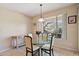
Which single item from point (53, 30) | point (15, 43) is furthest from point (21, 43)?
point (53, 30)

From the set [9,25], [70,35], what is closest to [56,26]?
[70,35]

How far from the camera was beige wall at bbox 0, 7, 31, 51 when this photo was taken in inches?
161

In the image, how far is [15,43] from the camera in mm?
4766

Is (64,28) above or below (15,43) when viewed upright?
above

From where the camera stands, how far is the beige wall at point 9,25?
4.08 meters

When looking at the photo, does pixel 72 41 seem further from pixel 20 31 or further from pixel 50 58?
pixel 50 58

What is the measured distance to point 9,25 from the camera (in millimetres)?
4438

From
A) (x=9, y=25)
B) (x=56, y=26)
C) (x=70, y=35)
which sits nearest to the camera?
(x=70, y=35)

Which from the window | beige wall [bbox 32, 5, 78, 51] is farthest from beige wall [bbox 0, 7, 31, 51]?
beige wall [bbox 32, 5, 78, 51]

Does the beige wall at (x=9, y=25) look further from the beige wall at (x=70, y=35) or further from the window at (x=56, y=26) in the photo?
the beige wall at (x=70, y=35)

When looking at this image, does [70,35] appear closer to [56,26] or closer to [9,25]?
[56,26]

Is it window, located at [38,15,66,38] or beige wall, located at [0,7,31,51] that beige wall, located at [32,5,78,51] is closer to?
window, located at [38,15,66,38]

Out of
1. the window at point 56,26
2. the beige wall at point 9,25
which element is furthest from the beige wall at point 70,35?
the beige wall at point 9,25

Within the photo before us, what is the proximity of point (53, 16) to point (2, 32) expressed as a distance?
9.26ft
